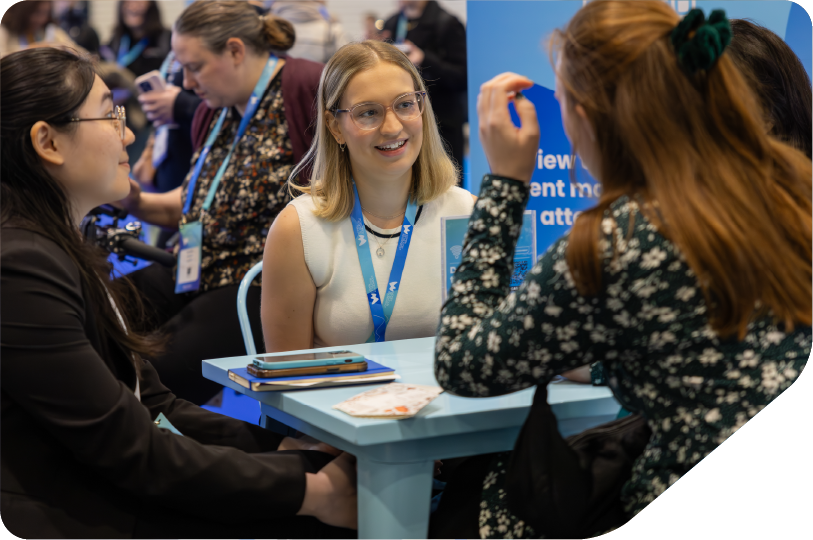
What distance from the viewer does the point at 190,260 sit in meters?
3.08

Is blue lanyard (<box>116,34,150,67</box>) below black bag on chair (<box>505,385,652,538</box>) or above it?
above

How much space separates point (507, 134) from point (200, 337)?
6.36ft

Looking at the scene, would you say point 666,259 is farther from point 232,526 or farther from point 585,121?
point 232,526

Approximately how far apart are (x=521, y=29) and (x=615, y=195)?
2.59 metres

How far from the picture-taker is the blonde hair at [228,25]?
10.4ft

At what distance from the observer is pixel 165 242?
4.45 meters

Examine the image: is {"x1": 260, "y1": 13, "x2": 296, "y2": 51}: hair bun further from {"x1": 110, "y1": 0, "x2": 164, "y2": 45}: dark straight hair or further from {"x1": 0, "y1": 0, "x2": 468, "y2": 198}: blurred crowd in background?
{"x1": 110, "y1": 0, "x2": 164, "y2": 45}: dark straight hair

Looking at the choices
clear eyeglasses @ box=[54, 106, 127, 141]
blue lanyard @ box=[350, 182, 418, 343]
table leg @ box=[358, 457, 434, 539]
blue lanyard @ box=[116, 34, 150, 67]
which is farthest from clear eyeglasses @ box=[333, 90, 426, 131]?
blue lanyard @ box=[116, 34, 150, 67]

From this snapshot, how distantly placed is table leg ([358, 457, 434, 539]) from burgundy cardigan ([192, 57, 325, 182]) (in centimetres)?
185

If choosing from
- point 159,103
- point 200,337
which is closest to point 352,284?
point 200,337

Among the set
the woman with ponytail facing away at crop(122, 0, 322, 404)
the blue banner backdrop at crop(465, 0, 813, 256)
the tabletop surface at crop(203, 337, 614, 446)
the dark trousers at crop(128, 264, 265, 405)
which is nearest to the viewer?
the tabletop surface at crop(203, 337, 614, 446)

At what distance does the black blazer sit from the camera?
1.20 m

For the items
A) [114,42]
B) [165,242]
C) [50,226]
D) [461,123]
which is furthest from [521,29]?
[114,42]

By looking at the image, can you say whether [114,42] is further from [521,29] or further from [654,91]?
[654,91]
